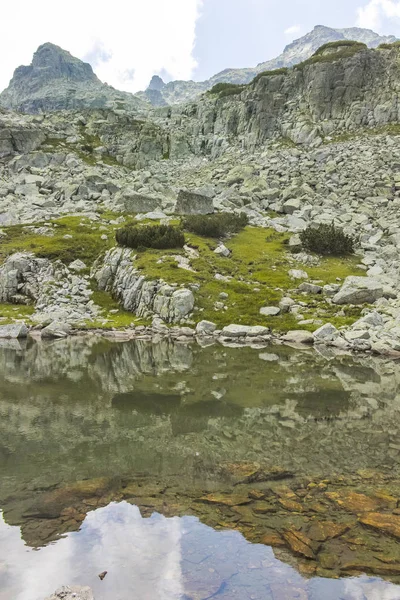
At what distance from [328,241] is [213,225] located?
568 inches

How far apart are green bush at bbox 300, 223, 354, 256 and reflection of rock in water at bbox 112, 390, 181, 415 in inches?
1375

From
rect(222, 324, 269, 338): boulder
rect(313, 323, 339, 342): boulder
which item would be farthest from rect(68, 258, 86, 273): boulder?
rect(313, 323, 339, 342): boulder

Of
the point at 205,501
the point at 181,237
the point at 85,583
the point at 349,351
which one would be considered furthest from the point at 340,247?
the point at 85,583

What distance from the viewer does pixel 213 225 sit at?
5362 cm

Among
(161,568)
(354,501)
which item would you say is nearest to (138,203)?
(354,501)

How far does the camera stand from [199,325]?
114 ft

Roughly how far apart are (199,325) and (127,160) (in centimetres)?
7685

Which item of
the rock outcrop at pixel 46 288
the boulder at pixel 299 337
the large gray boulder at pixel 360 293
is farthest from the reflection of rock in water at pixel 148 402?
the large gray boulder at pixel 360 293

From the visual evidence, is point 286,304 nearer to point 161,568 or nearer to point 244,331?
point 244,331

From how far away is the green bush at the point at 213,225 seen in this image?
176ft

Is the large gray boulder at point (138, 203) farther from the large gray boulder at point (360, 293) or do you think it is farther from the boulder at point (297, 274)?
the large gray boulder at point (360, 293)

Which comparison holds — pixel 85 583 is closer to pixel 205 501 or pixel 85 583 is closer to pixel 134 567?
pixel 134 567

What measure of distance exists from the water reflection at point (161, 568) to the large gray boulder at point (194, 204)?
55.1 m

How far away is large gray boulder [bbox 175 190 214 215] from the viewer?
200ft
